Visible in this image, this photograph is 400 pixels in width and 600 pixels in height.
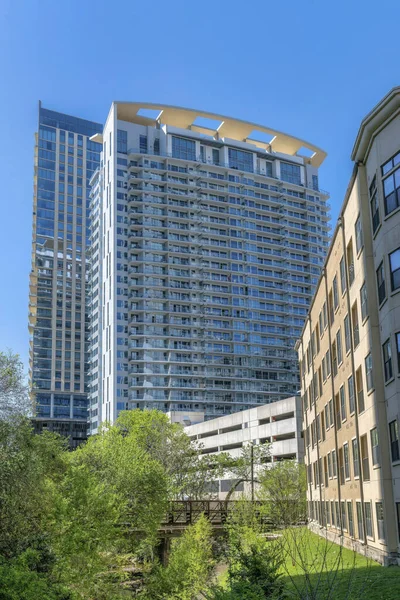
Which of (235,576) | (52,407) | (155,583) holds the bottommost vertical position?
(155,583)

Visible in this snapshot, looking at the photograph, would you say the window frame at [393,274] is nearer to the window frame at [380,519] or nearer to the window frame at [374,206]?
the window frame at [374,206]

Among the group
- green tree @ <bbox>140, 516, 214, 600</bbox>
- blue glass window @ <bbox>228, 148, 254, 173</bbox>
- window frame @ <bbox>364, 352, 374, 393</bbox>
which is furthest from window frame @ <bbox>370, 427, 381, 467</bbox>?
blue glass window @ <bbox>228, 148, 254, 173</bbox>

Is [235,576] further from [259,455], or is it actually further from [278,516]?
[259,455]

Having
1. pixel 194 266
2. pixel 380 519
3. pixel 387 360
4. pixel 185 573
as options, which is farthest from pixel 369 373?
pixel 194 266

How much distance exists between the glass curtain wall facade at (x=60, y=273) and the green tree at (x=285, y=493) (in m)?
101

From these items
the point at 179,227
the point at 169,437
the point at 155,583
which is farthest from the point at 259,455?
the point at 179,227

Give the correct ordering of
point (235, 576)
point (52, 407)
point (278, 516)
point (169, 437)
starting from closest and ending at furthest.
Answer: point (235, 576), point (278, 516), point (169, 437), point (52, 407)

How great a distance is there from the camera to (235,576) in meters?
20.3

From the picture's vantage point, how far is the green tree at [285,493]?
189ft

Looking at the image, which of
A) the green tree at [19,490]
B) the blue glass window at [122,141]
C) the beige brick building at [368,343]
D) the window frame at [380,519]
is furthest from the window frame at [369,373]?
the blue glass window at [122,141]

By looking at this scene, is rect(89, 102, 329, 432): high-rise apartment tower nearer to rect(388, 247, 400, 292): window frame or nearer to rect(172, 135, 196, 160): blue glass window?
rect(172, 135, 196, 160): blue glass window

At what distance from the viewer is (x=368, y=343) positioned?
3003cm

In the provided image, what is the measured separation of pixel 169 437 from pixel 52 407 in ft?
288

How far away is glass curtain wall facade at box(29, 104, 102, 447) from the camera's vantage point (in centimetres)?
15938
